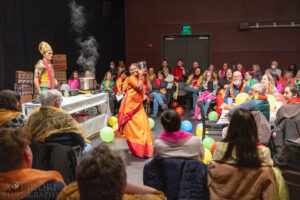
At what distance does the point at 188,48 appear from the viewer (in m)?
10.5

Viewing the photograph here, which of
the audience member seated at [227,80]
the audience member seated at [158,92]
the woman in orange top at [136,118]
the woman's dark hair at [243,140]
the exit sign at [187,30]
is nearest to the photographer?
the woman's dark hair at [243,140]

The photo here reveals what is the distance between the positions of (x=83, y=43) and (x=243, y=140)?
7.31 meters

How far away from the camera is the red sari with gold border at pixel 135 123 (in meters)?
4.13

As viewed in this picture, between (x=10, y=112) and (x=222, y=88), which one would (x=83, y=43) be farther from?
(x=10, y=112)

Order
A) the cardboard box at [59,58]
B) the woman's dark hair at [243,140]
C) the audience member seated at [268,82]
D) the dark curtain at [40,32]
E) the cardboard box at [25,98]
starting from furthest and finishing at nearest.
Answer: the cardboard box at [59,58], the cardboard box at [25,98], the dark curtain at [40,32], the audience member seated at [268,82], the woman's dark hair at [243,140]

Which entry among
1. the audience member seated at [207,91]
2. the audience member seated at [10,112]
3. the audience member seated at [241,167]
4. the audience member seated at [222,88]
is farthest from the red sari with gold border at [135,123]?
the audience member seated at [207,91]

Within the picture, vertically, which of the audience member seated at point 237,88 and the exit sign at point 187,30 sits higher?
the exit sign at point 187,30

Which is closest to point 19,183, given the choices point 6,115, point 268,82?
point 6,115

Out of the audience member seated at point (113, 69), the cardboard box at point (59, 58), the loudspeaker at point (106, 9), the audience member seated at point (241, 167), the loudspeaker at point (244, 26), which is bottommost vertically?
the audience member seated at point (241, 167)

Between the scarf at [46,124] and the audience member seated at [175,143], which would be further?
the scarf at [46,124]

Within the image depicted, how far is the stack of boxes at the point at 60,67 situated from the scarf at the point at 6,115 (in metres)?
4.90

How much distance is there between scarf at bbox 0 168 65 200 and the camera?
1.37 meters

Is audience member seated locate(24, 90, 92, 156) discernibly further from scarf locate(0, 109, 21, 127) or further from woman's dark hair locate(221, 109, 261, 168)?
woman's dark hair locate(221, 109, 261, 168)

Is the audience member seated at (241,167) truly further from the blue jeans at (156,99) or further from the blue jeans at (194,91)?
the blue jeans at (194,91)
